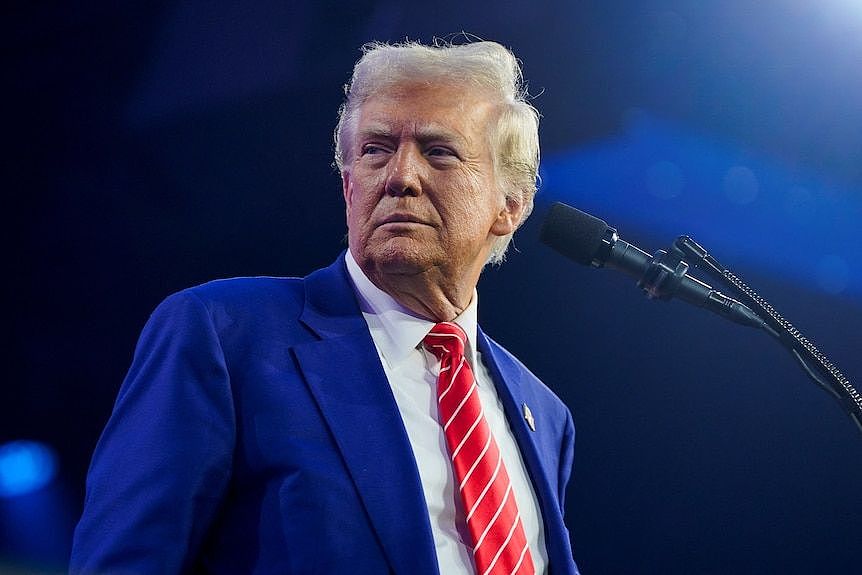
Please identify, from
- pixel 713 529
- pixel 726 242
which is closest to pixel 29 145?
pixel 726 242

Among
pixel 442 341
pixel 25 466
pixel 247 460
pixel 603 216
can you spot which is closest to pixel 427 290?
pixel 442 341

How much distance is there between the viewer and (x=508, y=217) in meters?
2.03

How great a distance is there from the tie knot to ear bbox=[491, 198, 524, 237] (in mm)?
328

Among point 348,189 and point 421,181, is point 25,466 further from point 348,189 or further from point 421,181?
point 421,181

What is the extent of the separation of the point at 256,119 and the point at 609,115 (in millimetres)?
1307

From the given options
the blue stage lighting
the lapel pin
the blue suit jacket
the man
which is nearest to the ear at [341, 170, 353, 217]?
the man

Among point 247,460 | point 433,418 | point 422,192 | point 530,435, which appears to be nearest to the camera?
point 247,460

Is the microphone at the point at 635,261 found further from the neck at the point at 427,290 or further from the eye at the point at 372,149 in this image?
the eye at the point at 372,149

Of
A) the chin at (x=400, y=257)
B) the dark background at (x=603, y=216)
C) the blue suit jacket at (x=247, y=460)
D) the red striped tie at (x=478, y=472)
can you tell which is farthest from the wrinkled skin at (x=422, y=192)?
the dark background at (x=603, y=216)

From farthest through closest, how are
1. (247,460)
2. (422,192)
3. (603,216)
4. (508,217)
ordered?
(603,216)
(508,217)
(422,192)
(247,460)

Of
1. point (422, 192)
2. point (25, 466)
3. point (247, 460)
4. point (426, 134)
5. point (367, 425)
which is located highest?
point (426, 134)

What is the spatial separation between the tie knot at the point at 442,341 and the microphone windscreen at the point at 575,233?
0.91 feet

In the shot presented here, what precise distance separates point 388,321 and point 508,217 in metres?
0.48

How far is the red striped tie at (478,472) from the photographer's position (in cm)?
152
